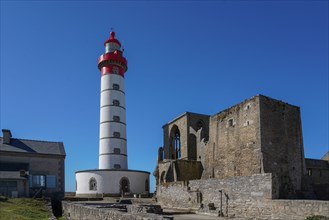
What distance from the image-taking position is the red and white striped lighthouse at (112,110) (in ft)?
111

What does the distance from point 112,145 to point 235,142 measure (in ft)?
57.6

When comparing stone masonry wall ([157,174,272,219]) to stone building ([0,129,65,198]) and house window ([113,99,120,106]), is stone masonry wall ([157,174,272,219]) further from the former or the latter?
house window ([113,99,120,106])

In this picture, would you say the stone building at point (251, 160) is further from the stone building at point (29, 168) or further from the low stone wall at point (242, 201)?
the stone building at point (29, 168)

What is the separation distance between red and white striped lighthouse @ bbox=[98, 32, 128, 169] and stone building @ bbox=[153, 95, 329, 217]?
40.4 feet

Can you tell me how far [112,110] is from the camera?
1363 inches

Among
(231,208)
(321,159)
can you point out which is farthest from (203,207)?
(321,159)

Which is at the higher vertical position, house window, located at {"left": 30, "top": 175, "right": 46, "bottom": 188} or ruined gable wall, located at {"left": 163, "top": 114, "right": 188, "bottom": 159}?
ruined gable wall, located at {"left": 163, "top": 114, "right": 188, "bottom": 159}

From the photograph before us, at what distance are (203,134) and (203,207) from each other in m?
11.6

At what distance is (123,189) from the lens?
3195 centimetres

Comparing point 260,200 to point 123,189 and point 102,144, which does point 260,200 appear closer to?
point 123,189

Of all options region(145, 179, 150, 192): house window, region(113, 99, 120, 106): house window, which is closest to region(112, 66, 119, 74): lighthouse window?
region(113, 99, 120, 106): house window

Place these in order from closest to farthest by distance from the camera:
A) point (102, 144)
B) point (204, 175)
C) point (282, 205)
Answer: point (282, 205)
point (204, 175)
point (102, 144)

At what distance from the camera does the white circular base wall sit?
31.2 meters

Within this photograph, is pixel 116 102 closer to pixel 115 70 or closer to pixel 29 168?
pixel 115 70
